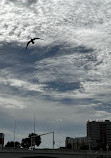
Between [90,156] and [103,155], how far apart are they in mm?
6120

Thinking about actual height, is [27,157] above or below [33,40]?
below

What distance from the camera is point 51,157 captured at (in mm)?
106250

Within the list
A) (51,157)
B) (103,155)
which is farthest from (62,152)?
(103,155)

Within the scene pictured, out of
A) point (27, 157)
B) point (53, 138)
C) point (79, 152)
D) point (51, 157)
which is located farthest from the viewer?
point (53, 138)

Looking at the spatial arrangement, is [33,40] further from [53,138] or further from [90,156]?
[53,138]

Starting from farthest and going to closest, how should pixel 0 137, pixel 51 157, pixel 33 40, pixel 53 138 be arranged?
pixel 0 137 → pixel 53 138 → pixel 51 157 → pixel 33 40

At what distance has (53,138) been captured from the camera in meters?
129

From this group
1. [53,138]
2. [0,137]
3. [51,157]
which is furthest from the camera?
[0,137]

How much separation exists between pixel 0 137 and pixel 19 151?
85.8 meters

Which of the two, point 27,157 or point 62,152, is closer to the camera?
point 27,157

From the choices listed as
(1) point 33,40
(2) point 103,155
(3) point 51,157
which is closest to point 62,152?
(3) point 51,157

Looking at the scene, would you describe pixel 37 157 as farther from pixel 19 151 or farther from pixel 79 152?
pixel 79 152

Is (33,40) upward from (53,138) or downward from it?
upward

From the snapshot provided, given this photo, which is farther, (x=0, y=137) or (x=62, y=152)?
(x=0, y=137)
